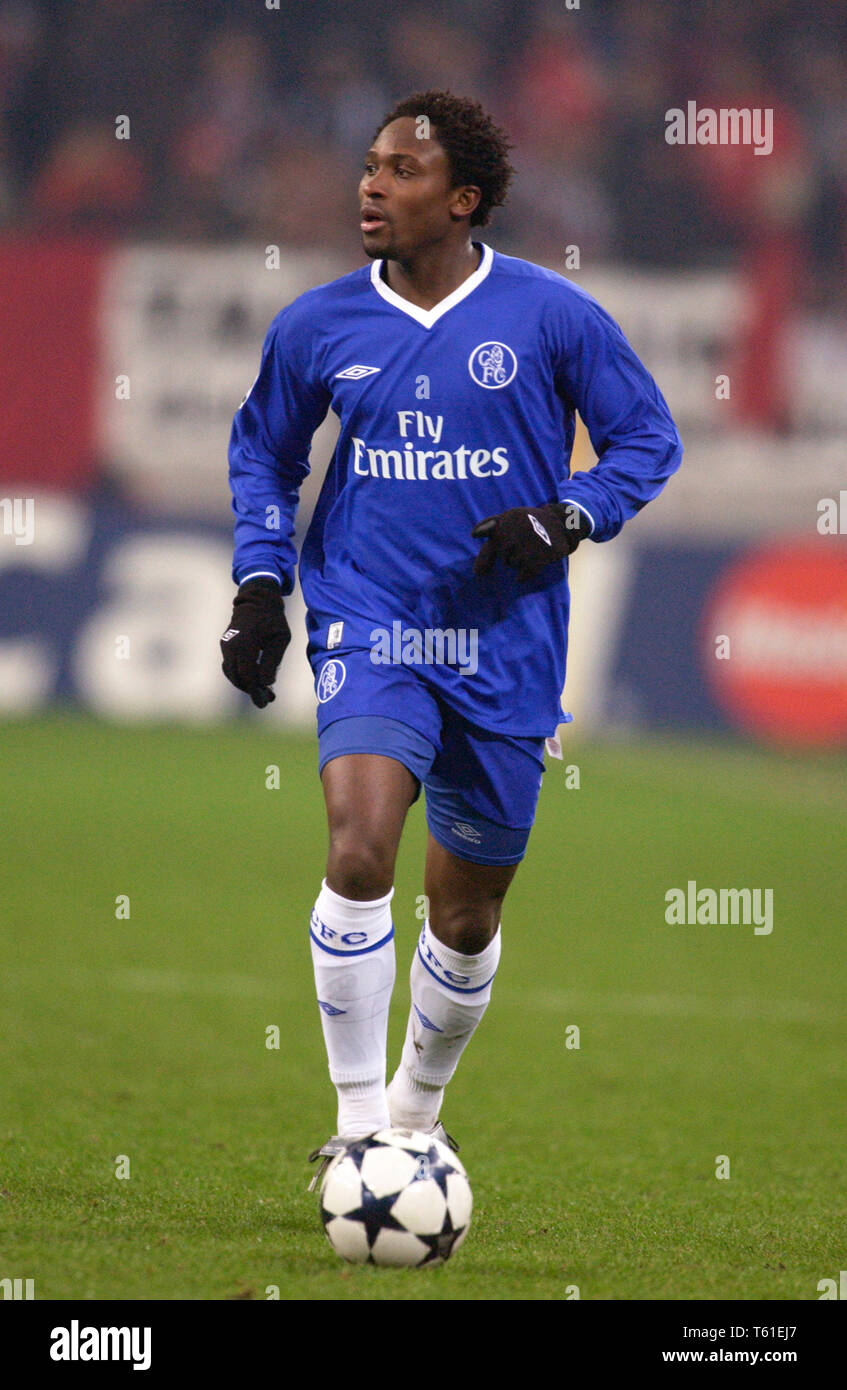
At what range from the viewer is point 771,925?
27.9ft

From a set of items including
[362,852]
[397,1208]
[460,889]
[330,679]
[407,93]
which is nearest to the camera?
[397,1208]

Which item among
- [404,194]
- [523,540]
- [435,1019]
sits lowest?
[435,1019]

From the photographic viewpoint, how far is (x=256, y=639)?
4.01m

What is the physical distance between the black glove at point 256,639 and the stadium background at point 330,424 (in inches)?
220

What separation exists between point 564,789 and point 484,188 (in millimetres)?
8811

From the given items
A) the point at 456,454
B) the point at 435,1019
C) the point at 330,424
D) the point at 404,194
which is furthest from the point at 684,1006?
the point at 330,424

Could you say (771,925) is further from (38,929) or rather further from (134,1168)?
(134,1168)

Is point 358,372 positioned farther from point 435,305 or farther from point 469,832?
point 469,832

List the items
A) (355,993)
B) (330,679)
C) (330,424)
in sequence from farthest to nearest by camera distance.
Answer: (330,424)
(330,679)
(355,993)

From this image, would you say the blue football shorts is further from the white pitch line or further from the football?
the white pitch line

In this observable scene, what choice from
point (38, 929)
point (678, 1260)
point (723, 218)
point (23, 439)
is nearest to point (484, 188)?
point (678, 1260)

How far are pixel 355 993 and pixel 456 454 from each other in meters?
1.17

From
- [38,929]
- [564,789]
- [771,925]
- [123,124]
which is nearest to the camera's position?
[38,929]

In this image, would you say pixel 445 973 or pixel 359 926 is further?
pixel 445 973
